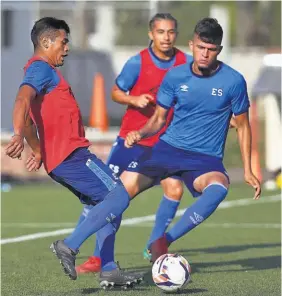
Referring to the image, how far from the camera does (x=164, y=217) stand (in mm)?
11133

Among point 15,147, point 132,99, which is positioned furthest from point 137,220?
point 15,147

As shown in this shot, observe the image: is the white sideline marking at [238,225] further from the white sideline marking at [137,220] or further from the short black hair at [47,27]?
the short black hair at [47,27]

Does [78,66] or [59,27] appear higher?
[59,27]

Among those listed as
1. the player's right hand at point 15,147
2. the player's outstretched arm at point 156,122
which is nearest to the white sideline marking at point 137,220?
the player's outstretched arm at point 156,122

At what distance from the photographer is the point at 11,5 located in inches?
A: 1163

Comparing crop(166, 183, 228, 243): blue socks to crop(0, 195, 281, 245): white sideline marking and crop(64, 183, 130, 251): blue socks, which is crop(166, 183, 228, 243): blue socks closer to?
crop(64, 183, 130, 251): blue socks

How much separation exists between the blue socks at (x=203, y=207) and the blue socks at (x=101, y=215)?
1153 mm

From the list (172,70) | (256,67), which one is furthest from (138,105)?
(256,67)

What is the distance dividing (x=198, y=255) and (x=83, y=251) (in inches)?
49.3

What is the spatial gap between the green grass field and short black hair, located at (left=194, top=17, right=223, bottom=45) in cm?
205

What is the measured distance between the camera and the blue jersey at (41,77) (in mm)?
8828

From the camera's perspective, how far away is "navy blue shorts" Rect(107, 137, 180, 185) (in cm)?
1119

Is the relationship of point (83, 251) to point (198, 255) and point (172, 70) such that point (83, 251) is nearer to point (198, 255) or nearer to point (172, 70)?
point (198, 255)

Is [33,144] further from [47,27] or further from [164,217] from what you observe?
[164,217]
